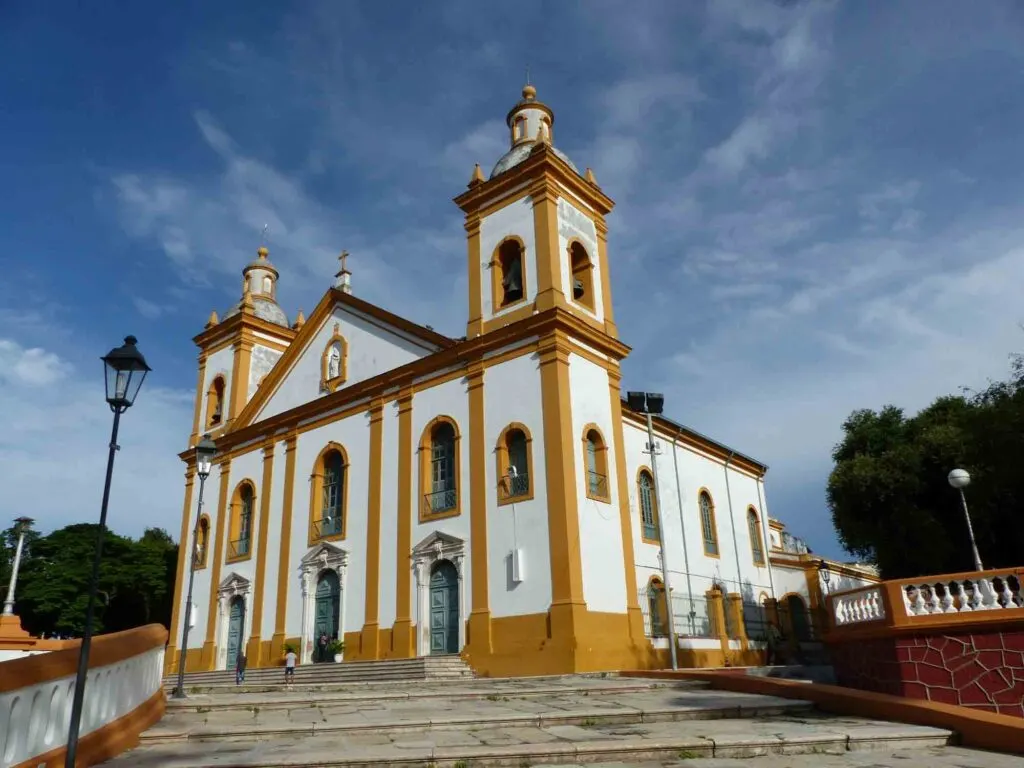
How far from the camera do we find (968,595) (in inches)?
386

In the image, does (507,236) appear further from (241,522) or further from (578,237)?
(241,522)

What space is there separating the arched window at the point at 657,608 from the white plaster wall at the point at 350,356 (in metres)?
8.13

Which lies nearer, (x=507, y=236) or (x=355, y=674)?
(x=355, y=674)

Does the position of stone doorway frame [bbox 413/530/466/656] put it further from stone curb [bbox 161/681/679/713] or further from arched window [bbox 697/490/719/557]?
arched window [bbox 697/490/719/557]

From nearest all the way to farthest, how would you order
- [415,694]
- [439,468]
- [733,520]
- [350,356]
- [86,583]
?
[415,694]
[439,468]
[350,356]
[733,520]
[86,583]

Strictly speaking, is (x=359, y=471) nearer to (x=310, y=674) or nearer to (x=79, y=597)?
(x=310, y=674)

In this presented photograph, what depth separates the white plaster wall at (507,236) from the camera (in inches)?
750

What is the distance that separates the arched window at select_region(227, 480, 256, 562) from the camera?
23.7m

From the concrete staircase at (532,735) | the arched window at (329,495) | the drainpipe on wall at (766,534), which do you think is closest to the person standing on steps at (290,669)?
the arched window at (329,495)

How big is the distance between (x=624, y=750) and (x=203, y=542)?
21.4m

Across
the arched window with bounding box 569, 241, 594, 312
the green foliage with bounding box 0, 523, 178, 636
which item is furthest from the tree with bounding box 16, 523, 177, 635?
the arched window with bounding box 569, 241, 594, 312

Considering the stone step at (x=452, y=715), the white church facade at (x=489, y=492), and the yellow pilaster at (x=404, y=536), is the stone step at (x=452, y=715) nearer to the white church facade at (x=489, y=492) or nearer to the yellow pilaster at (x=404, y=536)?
the white church facade at (x=489, y=492)

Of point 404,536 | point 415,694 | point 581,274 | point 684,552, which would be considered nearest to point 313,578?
point 404,536

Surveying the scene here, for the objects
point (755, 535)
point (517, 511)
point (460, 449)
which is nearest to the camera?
point (517, 511)
